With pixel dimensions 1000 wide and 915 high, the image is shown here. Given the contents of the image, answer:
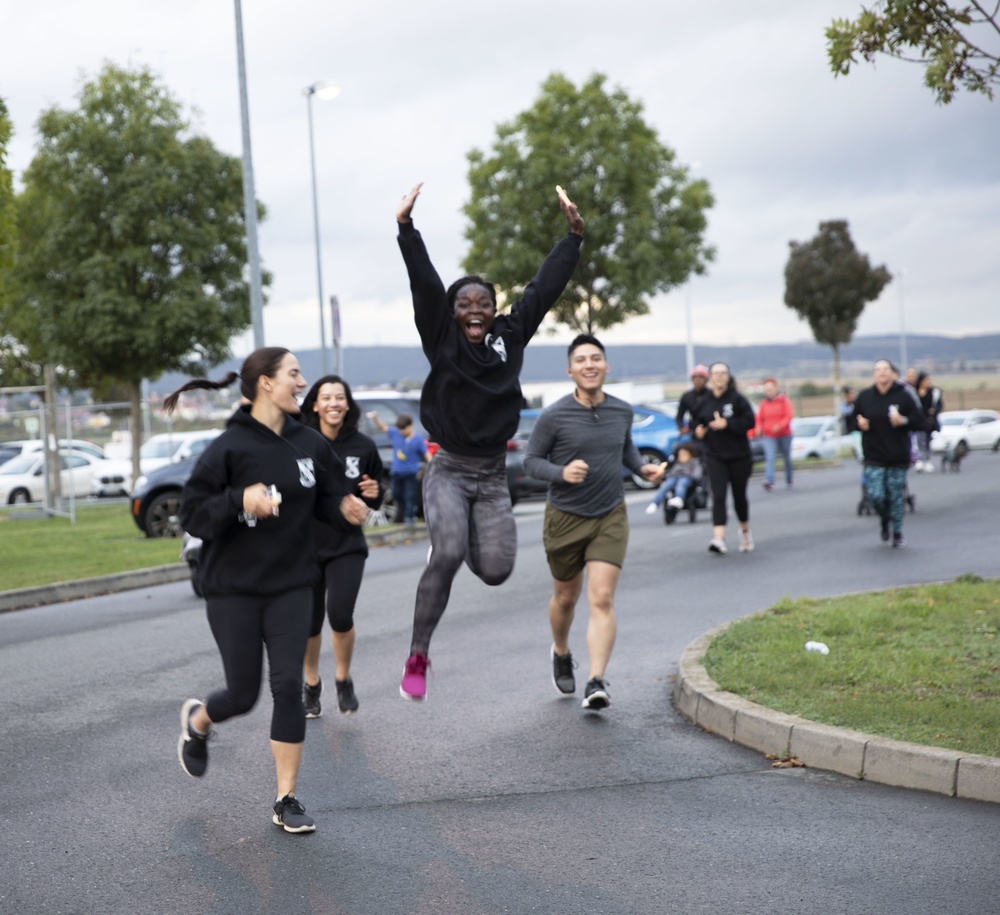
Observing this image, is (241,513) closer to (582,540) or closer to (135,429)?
(582,540)

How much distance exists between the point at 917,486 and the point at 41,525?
15098 mm

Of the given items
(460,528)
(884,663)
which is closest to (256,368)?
(460,528)

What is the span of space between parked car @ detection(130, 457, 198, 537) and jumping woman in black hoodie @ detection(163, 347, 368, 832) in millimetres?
12605

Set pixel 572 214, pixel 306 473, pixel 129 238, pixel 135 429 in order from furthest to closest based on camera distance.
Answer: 1. pixel 129 238
2. pixel 135 429
3. pixel 572 214
4. pixel 306 473

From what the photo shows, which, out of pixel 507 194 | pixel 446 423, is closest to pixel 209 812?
pixel 446 423

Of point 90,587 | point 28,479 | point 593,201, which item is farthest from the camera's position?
point 593,201

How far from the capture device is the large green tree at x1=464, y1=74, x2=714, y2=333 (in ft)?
106

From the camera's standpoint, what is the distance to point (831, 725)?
5.86 m

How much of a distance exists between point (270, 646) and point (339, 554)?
1.71 m

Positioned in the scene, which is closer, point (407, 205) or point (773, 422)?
point (407, 205)

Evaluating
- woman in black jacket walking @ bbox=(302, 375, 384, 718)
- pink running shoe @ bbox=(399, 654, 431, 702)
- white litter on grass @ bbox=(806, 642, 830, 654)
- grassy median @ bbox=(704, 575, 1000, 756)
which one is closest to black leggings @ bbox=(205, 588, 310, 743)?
pink running shoe @ bbox=(399, 654, 431, 702)

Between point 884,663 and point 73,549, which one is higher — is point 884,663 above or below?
above

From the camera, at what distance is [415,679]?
5.60 m

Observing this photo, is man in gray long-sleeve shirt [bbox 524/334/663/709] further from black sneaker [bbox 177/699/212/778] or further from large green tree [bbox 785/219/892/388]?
large green tree [bbox 785/219/892/388]
